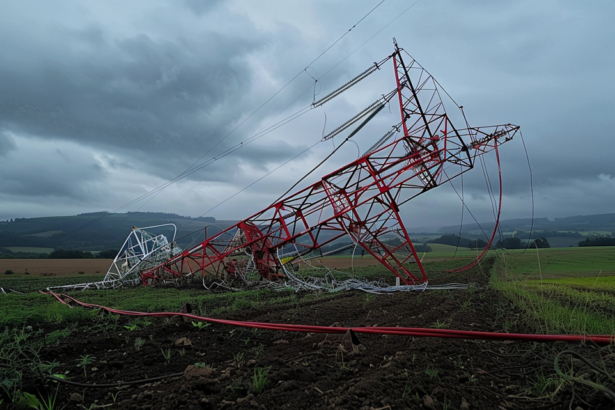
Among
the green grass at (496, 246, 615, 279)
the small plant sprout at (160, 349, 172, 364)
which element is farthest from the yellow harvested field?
the green grass at (496, 246, 615, 279)

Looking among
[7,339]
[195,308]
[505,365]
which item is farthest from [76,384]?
[195,308]

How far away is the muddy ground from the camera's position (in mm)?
2518

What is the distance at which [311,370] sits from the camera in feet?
10.2

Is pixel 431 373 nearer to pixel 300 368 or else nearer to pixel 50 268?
pixel 300 368

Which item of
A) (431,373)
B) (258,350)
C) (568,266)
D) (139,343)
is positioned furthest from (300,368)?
(568,266)

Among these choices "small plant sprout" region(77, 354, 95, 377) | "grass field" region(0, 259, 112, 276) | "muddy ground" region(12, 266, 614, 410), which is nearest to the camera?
"muddy ground" region(12, 266, 614, 410)

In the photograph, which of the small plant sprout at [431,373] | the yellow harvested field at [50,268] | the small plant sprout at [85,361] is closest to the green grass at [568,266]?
the small plant sprout at [431,373]

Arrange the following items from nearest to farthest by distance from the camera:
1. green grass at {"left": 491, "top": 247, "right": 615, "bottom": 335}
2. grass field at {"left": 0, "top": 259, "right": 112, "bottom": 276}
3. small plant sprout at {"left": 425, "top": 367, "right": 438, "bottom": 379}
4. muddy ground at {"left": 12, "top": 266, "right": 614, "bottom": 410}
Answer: muddy ground at {"left": 12, "top": 266, "right": 614, "bottom": 410}
small plant sprout at {"left": 425, "top": 367, "right": 438, "bottom": 379}
green grass at {"left": 491, "top": 247, "right": 615, "bottom": 335}
grass field at {"left": 0, "top": 259, "right": 112, "bottom": 276}

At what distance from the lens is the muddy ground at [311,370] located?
2.52 metres

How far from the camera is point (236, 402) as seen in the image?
252 centimetres

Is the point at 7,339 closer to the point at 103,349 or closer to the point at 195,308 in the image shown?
the point at 103,349

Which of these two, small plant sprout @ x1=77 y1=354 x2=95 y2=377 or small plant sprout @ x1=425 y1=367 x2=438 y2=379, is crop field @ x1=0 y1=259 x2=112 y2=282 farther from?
small plant sprout @ x1=425 y1=367 x2=438 y2=379

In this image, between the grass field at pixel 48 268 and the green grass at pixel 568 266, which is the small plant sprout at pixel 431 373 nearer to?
the green grass at pixel 568 266

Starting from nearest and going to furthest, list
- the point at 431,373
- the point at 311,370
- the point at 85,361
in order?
the point at 431,373 → the point at 311,370 → the point at 85,361
